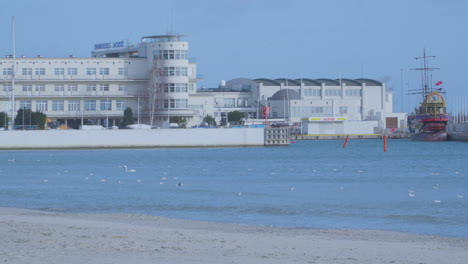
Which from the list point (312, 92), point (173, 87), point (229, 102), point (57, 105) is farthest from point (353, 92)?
point (57, 105)

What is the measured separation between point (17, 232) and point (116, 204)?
1232cm

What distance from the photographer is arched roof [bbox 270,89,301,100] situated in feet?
450

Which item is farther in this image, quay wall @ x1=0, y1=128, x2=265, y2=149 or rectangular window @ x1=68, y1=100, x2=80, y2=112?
rectangular window @ x1=68, y1=100, x2=80, y2=112

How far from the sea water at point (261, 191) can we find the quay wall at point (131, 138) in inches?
633

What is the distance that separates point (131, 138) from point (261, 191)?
49.8 metres

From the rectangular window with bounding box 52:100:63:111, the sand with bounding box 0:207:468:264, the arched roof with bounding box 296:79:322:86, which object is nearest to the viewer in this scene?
the sand with bounding box 0:207:468:264

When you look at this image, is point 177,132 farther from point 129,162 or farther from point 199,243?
point 199,243

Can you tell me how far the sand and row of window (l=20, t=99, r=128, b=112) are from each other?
257 ft

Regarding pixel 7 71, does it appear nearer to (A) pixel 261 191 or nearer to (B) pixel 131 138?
(B) pixel 131 138

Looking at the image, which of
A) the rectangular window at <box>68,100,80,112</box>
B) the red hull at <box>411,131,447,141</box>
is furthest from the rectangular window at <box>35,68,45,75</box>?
the red hull at <box>411,131,447,141</box>

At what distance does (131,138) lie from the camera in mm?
85875

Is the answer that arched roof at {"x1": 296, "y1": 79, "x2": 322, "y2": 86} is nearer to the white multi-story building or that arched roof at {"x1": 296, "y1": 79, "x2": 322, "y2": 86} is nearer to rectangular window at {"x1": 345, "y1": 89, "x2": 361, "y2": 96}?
rectangular window at {"x1": 345, "y1": 89, "x2": 361, "y2": 96}

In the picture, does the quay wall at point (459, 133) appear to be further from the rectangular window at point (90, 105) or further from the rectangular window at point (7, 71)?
the rectangular window at point (7, 71)

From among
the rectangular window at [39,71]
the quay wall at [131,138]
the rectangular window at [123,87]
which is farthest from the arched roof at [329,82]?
the rectangular window at [39,71]
